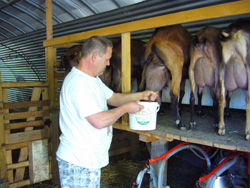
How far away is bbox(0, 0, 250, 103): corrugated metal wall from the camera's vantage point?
4.43 m

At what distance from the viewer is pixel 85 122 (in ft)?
7.23

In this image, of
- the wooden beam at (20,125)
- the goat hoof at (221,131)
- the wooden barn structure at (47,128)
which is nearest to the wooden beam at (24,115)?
the wooden barn structure at (47,128)

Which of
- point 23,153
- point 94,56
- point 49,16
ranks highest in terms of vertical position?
point 49,16

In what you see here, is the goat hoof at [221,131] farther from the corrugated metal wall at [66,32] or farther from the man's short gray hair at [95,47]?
the corrugated metal wall at [66,32]

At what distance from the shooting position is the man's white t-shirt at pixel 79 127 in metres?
2.14

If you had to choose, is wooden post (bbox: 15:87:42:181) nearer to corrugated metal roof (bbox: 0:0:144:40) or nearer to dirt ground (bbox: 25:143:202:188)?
dirt ground (bbox: 25:143:202:188)

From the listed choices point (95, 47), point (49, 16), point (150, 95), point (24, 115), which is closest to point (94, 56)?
point (95, 47)

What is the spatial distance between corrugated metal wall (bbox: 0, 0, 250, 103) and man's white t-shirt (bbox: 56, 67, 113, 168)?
2941mm

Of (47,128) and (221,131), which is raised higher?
(221,131)

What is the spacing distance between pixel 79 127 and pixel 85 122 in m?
0.08

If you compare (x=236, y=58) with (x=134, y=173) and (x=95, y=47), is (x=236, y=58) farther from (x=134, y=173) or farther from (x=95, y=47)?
(x=134, y=173)

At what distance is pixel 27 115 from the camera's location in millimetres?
4977

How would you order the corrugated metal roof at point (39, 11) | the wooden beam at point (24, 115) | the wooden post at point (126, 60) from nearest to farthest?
the wooden post at point (126, 60), the wooden beam at point (24, 115), the corrugated metal roof at point (39, 11)

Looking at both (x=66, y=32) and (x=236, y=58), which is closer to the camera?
(x=236, y=58)
